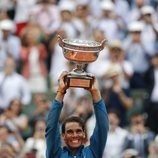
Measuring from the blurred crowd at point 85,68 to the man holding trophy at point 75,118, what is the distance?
173 inches

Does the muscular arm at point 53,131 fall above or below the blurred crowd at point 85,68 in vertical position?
above

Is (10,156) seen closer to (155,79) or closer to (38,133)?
(38,133)

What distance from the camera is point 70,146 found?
7055 mm

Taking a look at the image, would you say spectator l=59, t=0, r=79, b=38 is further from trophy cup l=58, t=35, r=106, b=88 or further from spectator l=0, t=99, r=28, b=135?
trophy cup l=58, t=35, r=106, b=88

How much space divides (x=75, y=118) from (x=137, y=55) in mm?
7783

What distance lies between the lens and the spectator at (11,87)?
1415cm

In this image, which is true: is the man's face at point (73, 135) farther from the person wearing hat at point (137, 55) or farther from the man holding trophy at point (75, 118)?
the person wearing hat at point (137, 55)

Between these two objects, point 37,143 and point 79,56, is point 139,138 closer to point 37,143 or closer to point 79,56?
point 37,143

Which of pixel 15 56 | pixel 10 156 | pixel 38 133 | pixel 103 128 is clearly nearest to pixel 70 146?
pixel 103 128

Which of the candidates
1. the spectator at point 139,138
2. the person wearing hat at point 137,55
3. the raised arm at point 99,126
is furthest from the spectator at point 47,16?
the raised arm at point 99,126

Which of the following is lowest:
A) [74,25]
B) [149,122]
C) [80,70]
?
[149,122]

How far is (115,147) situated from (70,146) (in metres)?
5.49

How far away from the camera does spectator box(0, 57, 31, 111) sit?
14.1 meters

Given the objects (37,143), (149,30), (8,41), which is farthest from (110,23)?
(37,143)
